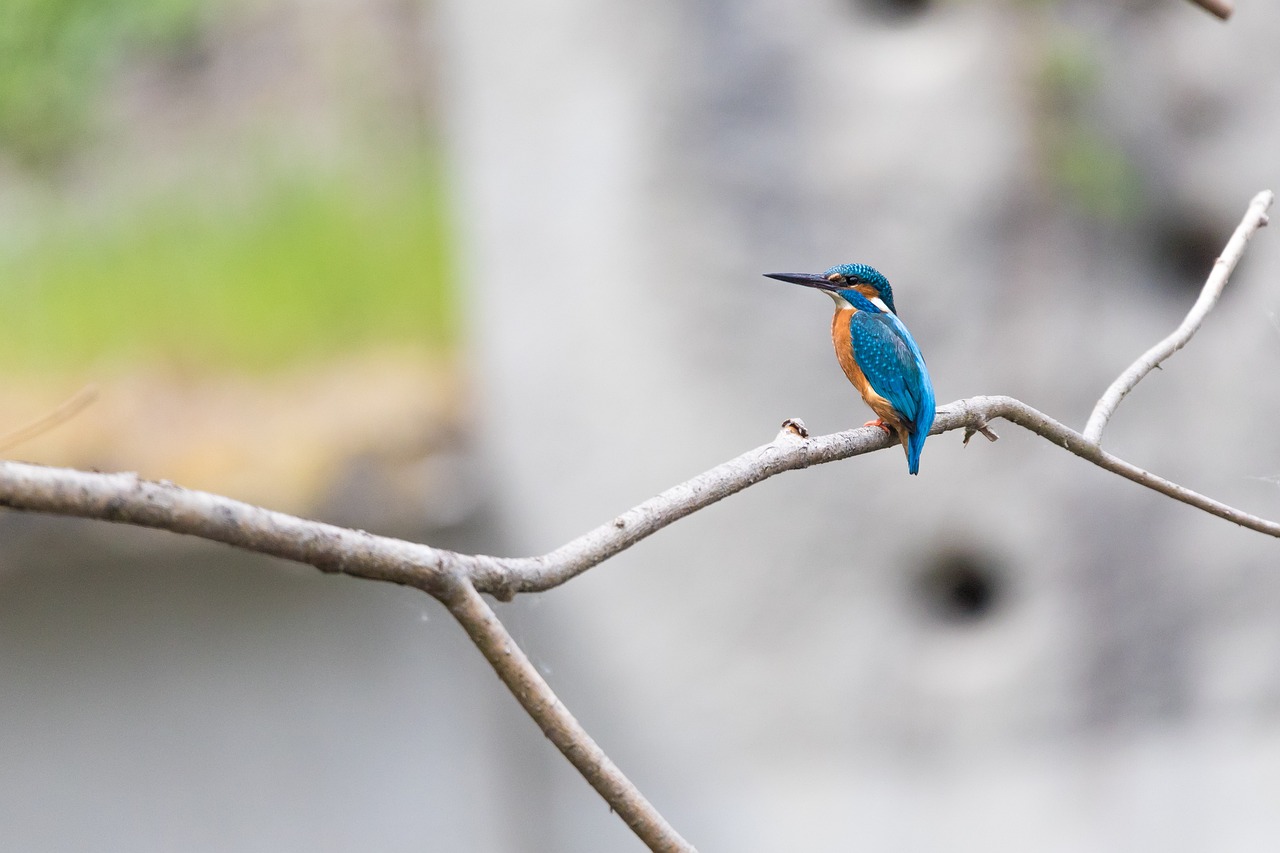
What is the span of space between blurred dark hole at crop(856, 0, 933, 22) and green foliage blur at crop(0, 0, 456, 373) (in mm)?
1031

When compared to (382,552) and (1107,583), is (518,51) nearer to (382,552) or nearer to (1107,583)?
(1107,583)

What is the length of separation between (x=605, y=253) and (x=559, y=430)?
34 cm

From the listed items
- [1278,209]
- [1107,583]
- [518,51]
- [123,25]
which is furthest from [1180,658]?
[123,25]

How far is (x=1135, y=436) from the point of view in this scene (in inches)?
91.7

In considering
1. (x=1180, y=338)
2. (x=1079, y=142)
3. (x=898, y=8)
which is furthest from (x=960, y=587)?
(x=1180, y=338)

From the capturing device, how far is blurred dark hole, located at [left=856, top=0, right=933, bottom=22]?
235 centimetres

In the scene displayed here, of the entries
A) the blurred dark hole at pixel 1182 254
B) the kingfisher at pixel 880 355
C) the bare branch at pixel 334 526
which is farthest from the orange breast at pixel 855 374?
the blurred dark hole at pixel 1182 254

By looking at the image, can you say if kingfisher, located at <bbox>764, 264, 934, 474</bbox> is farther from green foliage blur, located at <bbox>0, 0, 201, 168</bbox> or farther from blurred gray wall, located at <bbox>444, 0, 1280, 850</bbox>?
green foliage blur, located at <bbox>0, 0, 201, 168</bbox>

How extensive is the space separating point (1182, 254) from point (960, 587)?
728mm

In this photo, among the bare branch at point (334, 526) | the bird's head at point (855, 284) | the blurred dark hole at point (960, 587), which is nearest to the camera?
the bare branch at point (334, 526)

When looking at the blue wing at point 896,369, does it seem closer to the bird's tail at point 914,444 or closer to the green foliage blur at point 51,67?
the bird's tail at point 914,444

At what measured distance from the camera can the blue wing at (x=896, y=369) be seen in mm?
965

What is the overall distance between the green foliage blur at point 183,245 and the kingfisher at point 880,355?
1.62 meters

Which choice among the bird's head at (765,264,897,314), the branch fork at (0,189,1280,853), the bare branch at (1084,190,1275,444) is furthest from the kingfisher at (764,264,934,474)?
the branch fork at (0,189,1280,853)
